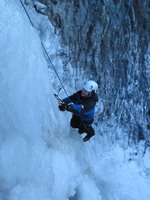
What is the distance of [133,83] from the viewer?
8.38 m

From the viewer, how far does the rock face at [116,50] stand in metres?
6.88

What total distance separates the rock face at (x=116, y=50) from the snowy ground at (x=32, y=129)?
3.31 ft

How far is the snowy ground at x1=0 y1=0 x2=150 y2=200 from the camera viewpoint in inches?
137

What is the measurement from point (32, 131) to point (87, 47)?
3604 mm

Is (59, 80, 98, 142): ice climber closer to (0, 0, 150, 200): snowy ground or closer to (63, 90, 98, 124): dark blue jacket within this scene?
(63, 90, 98, 124): dark blue jacket

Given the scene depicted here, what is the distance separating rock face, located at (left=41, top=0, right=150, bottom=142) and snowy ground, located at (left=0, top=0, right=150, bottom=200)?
1.01 m

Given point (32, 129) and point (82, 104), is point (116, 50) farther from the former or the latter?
point (32, 129)

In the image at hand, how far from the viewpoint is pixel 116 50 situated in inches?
316

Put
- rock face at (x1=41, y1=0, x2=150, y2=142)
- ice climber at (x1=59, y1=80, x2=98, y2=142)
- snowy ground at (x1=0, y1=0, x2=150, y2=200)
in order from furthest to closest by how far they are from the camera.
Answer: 1. rock face at (x1=41, y1=0, x2=150, y2=142)
2. ice climber at (x1=59, y1=80, x2=98, y2=142)
3. snowy ground at (x1=0, y1=0, x2=150, y2=200)

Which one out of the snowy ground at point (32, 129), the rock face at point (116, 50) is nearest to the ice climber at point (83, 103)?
the snowy ground at point (32, 129)

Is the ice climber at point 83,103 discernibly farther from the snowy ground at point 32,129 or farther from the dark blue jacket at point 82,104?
the snowy ground at point 32,129

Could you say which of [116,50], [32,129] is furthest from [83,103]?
[116,50]

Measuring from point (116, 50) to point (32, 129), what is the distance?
4.58 metres

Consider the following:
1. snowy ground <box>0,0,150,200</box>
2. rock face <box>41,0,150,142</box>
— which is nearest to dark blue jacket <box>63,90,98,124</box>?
snowy ground <box>0,0,150,200</box>
